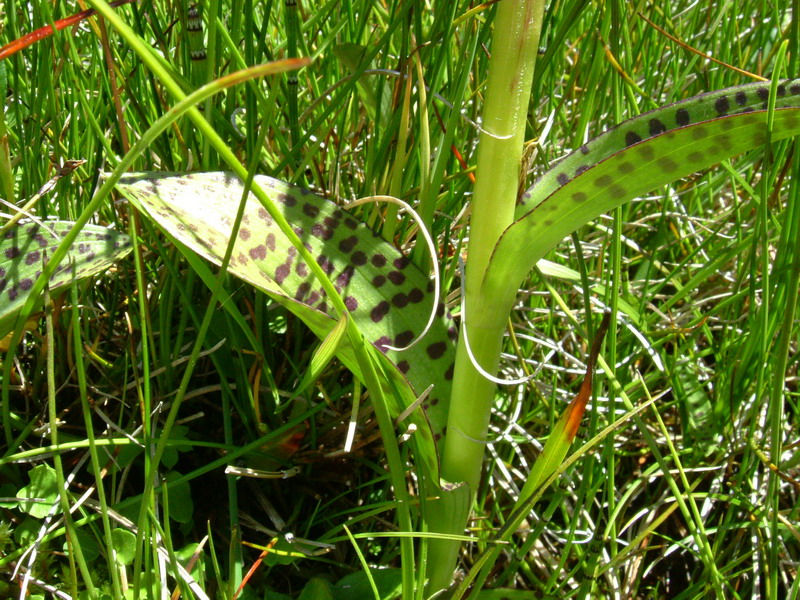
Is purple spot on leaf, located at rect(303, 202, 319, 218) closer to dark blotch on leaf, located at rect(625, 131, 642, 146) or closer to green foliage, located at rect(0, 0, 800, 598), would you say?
green foliage, located at rect(0, 0, 800, 598)

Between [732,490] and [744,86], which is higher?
[744,86]

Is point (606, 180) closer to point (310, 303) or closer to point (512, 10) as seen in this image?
point (512, 10)

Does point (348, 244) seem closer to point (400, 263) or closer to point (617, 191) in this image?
point (400, 263)

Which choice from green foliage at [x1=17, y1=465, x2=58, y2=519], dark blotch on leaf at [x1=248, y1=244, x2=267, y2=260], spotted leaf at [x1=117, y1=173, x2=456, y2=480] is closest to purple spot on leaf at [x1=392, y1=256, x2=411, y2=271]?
spotted leaf at [x1=117, y1=173, x2=456, y2=480]

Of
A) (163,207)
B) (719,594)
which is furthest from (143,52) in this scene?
(719,594)

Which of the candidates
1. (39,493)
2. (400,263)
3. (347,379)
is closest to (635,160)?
(400,263)
